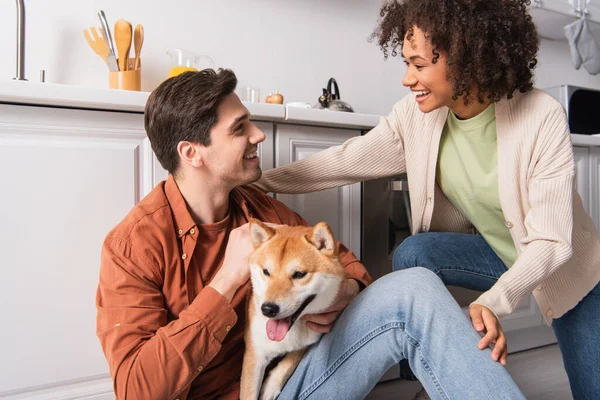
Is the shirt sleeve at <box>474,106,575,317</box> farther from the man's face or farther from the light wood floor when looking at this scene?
the light wood floor

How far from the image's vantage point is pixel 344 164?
1.43m

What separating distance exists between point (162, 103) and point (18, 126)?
1.29 ft

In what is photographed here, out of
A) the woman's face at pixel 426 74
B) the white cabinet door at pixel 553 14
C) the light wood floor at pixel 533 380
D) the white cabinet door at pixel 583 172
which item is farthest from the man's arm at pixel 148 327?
the white cabinet door at pixel 553 14

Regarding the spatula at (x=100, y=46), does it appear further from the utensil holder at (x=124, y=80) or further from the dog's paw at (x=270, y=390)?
the dog's paw at (x=270, y=390)

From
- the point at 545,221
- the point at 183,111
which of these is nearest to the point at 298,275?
the point at 183,111

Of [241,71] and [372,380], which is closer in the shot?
[372,380]

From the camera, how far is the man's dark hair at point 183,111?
1.12m

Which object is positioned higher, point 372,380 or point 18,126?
point 18,126

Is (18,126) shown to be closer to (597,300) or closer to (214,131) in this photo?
(214,131)

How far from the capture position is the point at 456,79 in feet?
3.95

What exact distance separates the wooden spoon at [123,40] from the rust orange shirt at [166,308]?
0.68m

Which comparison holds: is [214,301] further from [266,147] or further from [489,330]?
[266,147]

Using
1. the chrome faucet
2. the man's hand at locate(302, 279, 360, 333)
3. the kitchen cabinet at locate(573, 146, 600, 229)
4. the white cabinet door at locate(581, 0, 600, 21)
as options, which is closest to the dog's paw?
the man's hand at locate(302, 279, 360, 333)

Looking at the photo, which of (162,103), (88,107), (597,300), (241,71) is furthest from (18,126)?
(597,300)
